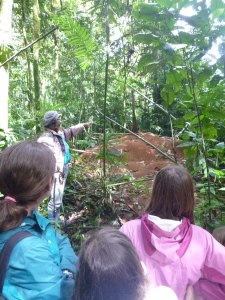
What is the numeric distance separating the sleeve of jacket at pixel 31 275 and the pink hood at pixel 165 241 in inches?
21.1

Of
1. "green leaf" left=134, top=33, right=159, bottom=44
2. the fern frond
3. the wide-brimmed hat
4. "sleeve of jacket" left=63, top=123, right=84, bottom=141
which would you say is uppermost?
the fern frond

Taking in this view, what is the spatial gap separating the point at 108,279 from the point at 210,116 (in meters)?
2.14

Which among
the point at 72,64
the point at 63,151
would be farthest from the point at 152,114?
the point at 63,151

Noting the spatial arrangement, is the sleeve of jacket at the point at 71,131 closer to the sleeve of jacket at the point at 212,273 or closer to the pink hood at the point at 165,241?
the pink hood at the point at 165,241

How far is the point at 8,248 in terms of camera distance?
101 cm

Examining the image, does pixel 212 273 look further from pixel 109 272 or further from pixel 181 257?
pixel 109 272

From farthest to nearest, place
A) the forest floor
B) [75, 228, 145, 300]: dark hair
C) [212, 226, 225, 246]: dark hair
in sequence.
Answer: the forest floor, [212, 226, 225, 246]: dark hair, [75, 228, 145, 300]: dark hair

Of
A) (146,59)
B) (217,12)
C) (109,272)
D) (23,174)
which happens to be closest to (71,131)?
(146,59)

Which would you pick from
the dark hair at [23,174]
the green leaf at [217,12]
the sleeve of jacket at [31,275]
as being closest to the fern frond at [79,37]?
the green leaf at [217,12]

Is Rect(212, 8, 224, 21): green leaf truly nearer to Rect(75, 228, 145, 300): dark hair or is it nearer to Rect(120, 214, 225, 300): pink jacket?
Rect(120, 214, 225, 300): pink jacket

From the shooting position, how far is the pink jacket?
4.50 feet

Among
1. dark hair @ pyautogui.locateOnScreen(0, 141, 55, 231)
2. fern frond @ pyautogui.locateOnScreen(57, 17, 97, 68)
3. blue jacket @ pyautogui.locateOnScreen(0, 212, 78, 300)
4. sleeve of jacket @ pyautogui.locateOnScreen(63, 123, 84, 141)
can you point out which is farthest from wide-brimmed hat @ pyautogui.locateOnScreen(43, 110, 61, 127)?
blue jacket @ pyautogui.locateOnScreen(0, 212, 78, 300)

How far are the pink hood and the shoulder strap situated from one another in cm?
64

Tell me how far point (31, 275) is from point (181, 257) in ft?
2.50
